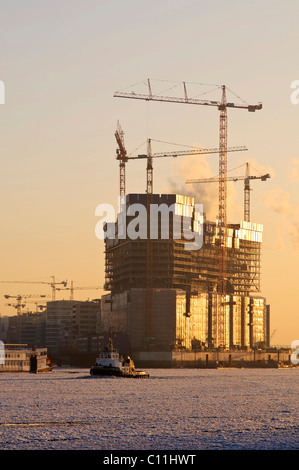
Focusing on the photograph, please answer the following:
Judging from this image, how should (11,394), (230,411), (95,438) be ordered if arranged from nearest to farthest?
1. (95,438)
2. (230,411)
3. (11,394)

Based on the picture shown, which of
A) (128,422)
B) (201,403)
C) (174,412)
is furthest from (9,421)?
(201,403)

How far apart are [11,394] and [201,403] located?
37.0 metres

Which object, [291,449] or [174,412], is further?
[174,412]

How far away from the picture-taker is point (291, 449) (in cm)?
7381

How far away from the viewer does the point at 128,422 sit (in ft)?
308

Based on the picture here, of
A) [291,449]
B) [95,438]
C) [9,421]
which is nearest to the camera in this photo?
[291,449]
